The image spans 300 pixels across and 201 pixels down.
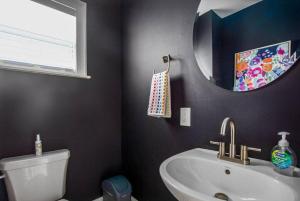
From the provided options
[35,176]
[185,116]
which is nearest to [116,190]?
[35,176]

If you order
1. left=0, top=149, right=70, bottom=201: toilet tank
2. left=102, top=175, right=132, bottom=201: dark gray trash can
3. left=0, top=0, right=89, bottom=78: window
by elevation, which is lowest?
left=102, top=175, right=132, bottom=201: dark gray trash can

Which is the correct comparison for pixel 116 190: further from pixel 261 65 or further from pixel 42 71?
pixel 261 65

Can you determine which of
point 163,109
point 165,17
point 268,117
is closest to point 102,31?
point 165,17

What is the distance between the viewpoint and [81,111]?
5.13ft

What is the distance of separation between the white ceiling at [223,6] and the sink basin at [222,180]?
84 cm

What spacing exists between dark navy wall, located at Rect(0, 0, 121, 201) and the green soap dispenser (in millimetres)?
1410

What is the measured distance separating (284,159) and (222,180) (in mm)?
293

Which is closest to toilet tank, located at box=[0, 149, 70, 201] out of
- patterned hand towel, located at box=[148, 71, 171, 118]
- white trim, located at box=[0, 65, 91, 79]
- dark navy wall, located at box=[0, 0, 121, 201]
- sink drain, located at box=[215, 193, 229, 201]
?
dark navy wall, located at box=[0, 0, 121, 201]

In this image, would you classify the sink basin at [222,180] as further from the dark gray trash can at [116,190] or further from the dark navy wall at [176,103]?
the dark gray trash can at [116,190]

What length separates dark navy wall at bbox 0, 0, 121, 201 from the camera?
1252 mm

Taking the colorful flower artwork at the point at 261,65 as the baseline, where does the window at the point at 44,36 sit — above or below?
above

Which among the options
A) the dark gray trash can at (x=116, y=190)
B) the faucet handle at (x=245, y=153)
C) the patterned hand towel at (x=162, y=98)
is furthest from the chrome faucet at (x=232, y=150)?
the dark gray trash can at (x=116, y=190)

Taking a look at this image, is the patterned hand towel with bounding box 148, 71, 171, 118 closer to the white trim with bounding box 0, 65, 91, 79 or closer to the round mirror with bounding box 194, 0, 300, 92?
the round mirror with bounding box 194, 0, 300, 92

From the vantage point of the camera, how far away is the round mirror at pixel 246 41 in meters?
0.80
